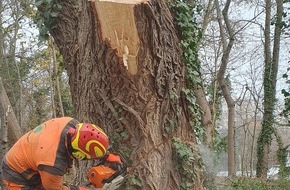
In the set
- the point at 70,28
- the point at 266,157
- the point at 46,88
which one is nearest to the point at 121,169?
the point at 70,28

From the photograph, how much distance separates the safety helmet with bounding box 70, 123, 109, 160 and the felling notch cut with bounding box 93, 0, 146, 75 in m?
0.98

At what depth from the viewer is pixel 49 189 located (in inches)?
143

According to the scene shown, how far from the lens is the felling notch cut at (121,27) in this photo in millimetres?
4277

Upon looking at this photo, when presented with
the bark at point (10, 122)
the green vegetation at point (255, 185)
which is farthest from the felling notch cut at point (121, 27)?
the green vegetation at point (255, 185)

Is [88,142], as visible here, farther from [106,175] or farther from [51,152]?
[106,175]

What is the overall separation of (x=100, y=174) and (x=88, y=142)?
16.1 inches

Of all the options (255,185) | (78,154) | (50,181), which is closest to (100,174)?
(78,154)

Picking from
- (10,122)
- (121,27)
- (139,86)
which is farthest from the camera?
(10,122)

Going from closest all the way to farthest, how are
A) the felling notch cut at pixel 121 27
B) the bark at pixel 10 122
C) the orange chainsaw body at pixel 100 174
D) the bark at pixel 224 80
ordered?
the orange chainsaw body at pixel 100 174 → the felling notch cut at pixel 121 27 → the bark at pixel 10 122 → the bark at pixel 224 80

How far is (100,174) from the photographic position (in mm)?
3820

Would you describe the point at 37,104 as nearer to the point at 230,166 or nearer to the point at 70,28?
the point at 230,166

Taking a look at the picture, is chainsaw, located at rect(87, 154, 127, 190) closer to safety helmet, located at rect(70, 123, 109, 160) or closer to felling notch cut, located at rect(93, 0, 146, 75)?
safety helmet, located at rect(70, 123, 109, 160)

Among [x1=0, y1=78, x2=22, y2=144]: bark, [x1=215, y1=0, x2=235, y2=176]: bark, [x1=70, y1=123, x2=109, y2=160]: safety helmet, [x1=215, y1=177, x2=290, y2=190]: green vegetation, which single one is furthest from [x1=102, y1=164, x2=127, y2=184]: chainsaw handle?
[x1=215, y1=0, x2=235, y2=176]: bark

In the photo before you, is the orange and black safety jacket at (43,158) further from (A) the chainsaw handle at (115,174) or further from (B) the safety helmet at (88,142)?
(A) the chainsaw handle at (115,174)
